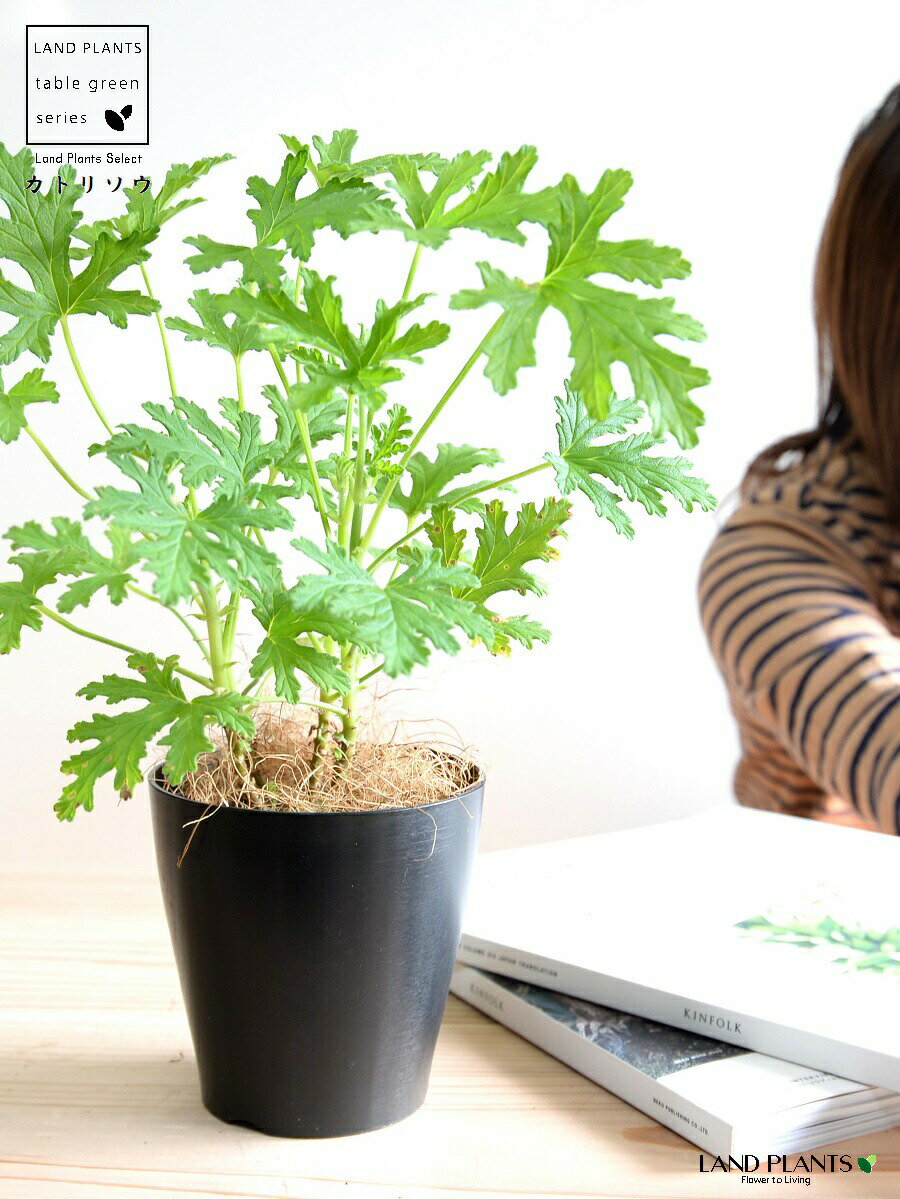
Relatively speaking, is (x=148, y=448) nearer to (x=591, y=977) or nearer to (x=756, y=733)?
(x=591, y=977)

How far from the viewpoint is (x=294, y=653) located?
0.46m

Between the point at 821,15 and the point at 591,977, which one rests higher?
the point at 821,15

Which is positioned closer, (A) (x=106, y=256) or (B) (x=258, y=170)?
(A) (x=106, y=256)

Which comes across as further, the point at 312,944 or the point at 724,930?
the point at 724,930

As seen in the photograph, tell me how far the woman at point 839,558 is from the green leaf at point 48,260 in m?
0.81

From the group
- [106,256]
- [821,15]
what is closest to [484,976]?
[106,256]

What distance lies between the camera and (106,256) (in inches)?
19.2

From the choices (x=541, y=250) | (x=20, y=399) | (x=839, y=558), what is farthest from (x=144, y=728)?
(x=541, y=250)

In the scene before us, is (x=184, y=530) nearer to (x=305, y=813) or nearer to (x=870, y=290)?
(x=305, y=813)

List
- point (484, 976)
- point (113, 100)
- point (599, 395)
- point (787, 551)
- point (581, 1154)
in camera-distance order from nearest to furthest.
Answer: point (599, 395) < point (581, 1154) < point (484, 976) < point (787, 551) < point (113, 100)

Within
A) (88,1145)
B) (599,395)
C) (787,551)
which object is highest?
(599,395)

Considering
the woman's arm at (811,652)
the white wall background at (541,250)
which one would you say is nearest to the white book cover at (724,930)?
the woman's arm at (811,652)

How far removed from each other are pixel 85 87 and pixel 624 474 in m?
1.39

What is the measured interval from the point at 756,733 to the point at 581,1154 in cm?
89
